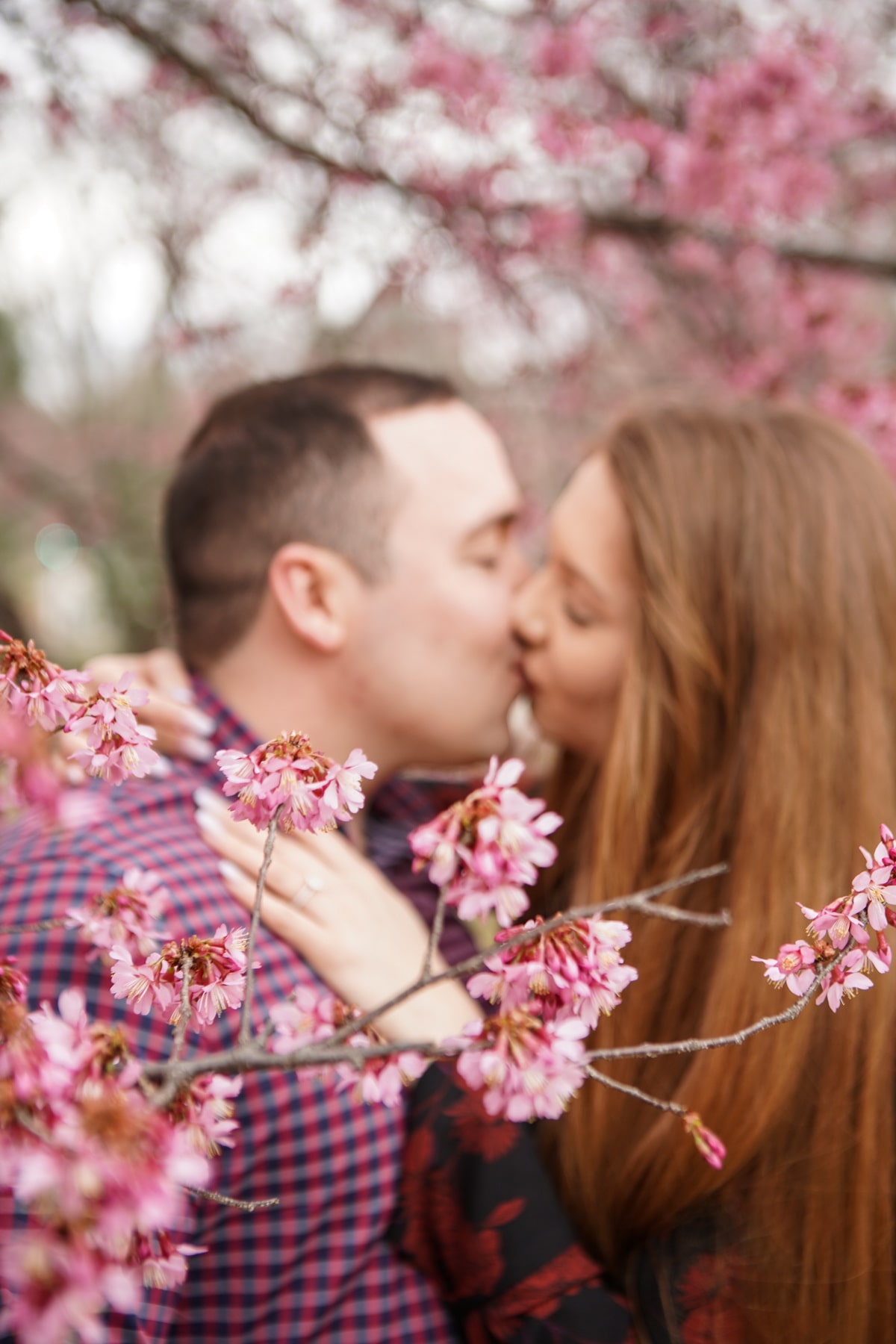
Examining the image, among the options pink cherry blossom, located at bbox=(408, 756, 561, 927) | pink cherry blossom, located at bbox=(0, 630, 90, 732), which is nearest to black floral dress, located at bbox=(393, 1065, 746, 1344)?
pink cherry blossom, located at bbox=(408, 756, 561, 927)

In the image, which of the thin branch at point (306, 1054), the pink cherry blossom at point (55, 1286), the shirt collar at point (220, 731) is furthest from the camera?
the shirt collar at point (220, 731)

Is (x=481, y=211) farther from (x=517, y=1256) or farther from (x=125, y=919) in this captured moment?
(x=517, y=1256)

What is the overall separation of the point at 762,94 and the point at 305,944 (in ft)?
9.41

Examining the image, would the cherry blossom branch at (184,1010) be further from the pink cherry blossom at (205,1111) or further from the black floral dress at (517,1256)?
the black floral dress at (517,1256)

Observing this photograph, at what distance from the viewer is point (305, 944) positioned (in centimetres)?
151

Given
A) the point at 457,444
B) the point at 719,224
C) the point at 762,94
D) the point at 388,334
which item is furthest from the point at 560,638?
the point at 388,334

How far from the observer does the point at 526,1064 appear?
2.35 ft

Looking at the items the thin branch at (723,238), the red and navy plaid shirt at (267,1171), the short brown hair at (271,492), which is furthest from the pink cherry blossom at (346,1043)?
the thin branch at (723,238)

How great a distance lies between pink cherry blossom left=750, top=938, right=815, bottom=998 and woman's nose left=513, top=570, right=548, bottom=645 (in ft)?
4.23

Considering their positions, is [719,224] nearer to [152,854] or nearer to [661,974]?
[661,974]

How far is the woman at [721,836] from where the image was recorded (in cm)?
149

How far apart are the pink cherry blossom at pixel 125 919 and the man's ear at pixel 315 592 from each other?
3.33 ft

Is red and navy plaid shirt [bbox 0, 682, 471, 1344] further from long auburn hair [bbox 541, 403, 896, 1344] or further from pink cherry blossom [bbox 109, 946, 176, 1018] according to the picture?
pink cherry blossom [bbox 109, 946, 176, 1018]

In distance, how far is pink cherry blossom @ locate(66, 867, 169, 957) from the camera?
955mm
